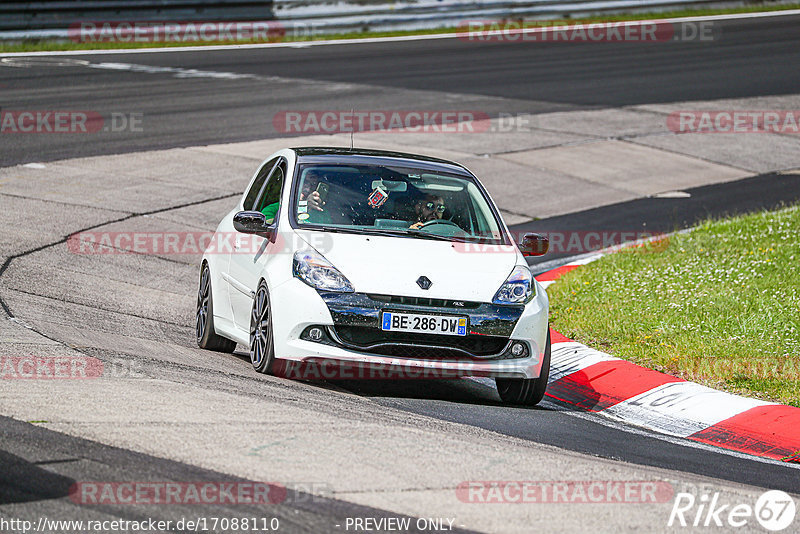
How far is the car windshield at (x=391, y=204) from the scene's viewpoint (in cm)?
864

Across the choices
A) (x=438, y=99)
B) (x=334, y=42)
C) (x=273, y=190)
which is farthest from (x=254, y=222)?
(x=334, y=42)

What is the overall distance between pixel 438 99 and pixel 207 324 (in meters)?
14.3

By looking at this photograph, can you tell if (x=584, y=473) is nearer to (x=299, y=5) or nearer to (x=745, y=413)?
(x=745, y=413)

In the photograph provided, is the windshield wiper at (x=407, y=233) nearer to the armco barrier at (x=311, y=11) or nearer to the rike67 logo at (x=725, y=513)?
the rike67 logo at (x=725, y=513)

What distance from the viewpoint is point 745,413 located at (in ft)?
26.7

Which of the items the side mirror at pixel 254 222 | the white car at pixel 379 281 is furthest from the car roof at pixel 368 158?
the side mirror at pixel 254 222

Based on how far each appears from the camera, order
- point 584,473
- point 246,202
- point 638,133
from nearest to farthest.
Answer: point 584,473
point 246,202
point 638,133

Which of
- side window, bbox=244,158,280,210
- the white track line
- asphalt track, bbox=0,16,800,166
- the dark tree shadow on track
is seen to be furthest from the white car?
the white track line

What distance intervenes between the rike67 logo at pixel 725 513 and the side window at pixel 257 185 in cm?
503

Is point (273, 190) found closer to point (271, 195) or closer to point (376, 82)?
point (271, 195)

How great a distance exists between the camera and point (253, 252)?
8.79 m

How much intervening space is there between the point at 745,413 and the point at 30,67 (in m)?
20.1

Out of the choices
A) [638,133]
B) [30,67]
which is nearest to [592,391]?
[638,133]

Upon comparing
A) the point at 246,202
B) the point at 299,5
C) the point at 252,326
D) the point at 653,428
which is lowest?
the point at 653,428
